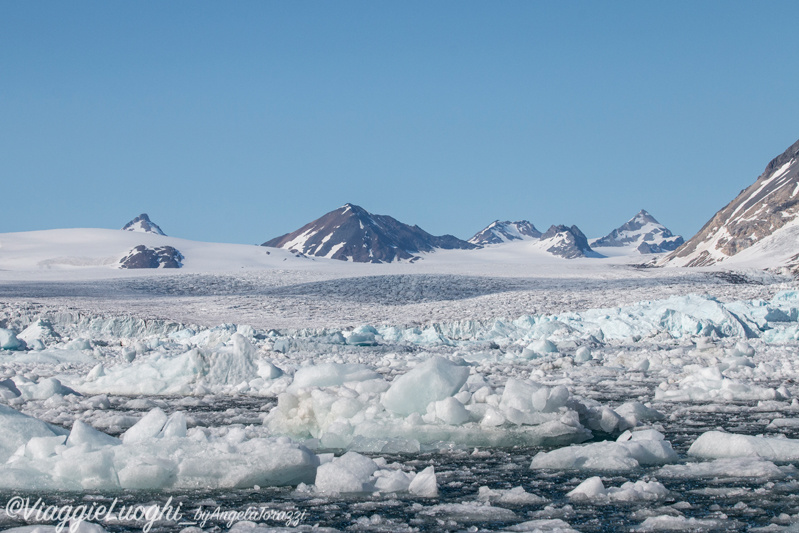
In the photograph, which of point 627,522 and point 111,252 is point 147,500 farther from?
point 111,252

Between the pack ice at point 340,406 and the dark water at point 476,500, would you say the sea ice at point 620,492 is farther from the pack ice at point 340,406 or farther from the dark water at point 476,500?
the pack ice at point 340,406

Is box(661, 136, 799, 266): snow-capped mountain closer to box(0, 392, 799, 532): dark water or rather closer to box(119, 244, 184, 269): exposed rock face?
box(119, 244, 184, 269): exposed rock face

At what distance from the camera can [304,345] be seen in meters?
16.5

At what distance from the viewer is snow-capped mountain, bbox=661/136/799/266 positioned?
72606 millimetres

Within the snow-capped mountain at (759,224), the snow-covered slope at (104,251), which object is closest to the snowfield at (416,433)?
the snow-capped mountain at (759,224)

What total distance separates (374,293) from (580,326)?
49.0 ft

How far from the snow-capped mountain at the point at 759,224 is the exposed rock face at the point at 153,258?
6326 centimetres

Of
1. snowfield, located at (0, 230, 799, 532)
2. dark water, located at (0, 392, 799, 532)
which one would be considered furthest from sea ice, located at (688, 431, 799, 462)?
dark water, located at (0, 392, 799, 532)

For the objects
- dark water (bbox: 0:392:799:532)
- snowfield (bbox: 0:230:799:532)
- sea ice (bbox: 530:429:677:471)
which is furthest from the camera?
sea ice (bbox: 530:429:677:471)

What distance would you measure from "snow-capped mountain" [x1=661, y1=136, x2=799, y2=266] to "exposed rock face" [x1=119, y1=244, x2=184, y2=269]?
208ft

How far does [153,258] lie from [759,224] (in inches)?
2875

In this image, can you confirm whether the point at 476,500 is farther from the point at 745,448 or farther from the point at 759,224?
the point at 759,224

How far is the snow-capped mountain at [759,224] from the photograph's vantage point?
72606 mm

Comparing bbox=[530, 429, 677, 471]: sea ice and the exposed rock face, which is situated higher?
the exposed rock face
